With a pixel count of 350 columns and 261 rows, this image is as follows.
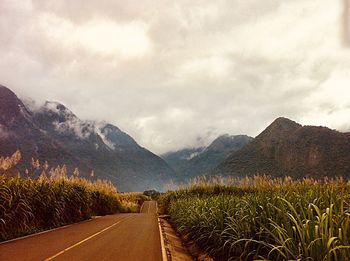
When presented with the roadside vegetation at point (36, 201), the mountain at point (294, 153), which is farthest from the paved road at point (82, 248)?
the mountain at point (294, 153)

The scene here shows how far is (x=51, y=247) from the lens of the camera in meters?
12.6

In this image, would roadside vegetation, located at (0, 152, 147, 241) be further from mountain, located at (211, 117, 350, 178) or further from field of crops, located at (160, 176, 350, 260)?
mountain, located at (211, 117, 350, 178)

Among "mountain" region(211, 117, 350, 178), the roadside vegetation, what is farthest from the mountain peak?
the roadside vegetation

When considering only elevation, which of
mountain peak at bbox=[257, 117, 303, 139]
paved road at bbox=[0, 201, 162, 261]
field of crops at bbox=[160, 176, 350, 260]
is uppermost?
mountain peak at bbox=[257, 117, 303, 139]

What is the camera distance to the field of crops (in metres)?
5.54

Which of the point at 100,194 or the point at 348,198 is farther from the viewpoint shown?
the point at 100,194

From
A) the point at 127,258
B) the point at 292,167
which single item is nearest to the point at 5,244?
the point at 127,258

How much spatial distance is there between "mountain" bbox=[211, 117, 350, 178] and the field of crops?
56.9 metres

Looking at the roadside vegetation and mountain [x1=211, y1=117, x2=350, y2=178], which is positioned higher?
mountain [x1=211, y1=117, x2=350, y2=178]

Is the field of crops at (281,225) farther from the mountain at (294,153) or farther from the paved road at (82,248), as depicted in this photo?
the mountain at (294,153)

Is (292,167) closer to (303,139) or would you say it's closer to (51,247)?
(303,139)

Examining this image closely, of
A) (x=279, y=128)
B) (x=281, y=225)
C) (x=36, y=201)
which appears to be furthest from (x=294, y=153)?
(x=281, y=225)

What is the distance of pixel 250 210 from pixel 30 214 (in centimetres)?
1137

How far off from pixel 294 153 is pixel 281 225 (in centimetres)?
10562
